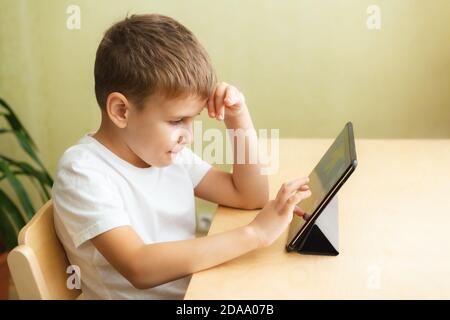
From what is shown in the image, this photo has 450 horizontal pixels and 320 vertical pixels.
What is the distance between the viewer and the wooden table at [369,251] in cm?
82

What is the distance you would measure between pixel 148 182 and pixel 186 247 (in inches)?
9.3

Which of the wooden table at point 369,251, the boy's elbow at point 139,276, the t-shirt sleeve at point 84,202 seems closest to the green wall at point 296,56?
the wooden table at point 369,251

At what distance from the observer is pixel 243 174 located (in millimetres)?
1171

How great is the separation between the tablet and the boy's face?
0.23 m

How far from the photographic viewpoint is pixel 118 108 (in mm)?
1029

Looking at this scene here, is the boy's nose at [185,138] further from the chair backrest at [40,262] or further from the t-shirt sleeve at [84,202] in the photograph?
the chair backrest at [40,262]

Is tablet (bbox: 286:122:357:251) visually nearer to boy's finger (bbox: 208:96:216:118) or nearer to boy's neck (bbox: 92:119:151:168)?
boy's finger (bbox: 208:96:216:118)

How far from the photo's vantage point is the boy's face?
101cm

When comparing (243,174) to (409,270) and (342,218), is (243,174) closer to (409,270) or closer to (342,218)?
(342,218)

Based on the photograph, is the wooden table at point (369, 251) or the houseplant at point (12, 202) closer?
the wooden table at point (369, 251)

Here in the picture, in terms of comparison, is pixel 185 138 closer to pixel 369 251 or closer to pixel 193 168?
pixel 193 168

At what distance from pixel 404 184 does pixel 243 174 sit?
12.3 inches

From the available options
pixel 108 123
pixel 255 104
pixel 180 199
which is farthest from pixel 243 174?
pixel 255 104
